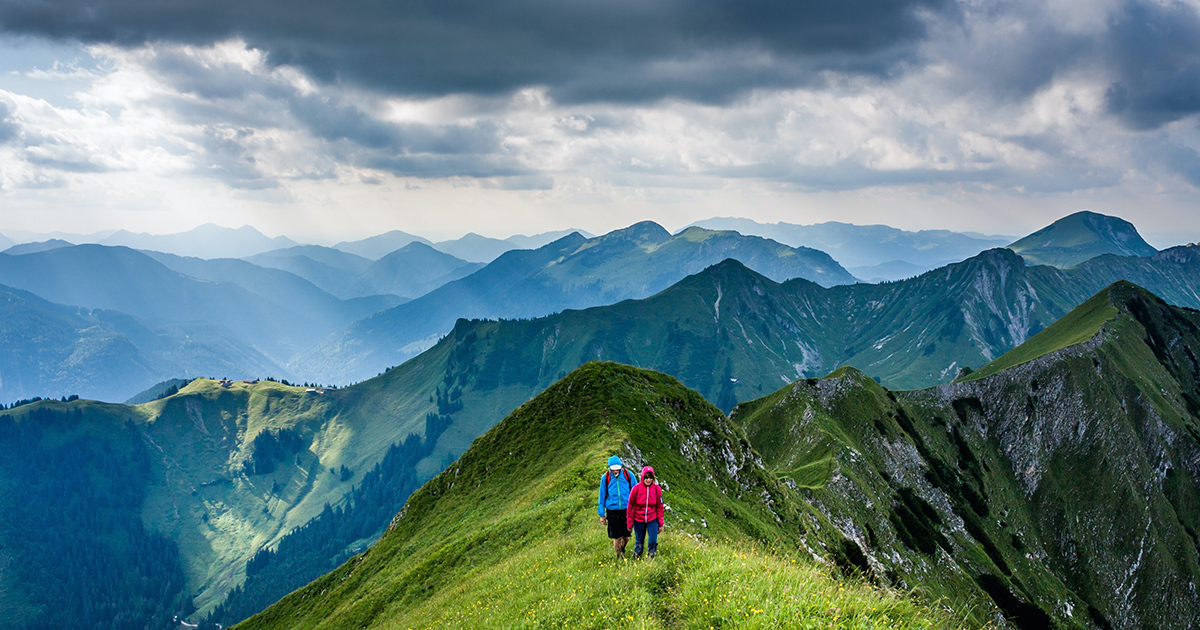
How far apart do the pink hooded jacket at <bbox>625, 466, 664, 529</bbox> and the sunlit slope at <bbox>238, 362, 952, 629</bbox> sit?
1429 millimetres

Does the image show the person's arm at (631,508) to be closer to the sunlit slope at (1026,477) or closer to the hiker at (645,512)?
the hiker at (645,512)

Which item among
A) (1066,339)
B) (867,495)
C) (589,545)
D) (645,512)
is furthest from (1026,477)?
(645,512)

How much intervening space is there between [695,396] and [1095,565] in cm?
Result: 11825

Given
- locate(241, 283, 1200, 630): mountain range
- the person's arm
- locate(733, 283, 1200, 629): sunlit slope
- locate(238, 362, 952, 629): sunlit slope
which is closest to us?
locate(238, 362, 952, 629): sunlit slope

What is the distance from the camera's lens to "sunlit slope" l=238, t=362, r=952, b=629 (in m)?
14.7

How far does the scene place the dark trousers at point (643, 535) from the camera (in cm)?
1986

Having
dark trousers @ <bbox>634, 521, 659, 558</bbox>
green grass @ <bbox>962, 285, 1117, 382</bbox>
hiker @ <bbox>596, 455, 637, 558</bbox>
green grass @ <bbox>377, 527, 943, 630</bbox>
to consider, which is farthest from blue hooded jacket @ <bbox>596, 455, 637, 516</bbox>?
green grass @ <bbox>962, 285, 1117, 382</bbox>

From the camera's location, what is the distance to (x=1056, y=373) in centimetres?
15462

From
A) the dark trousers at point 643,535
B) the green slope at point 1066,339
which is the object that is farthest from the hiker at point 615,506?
the green slope at point 1066,339

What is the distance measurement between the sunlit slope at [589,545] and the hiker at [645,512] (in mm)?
842

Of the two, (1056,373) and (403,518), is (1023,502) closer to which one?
(1056,373)

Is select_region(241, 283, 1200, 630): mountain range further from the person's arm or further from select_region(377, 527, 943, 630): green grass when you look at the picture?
the person's arm

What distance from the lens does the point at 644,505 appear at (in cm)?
1991

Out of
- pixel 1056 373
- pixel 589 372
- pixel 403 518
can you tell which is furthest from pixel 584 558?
pixel 1056 373
